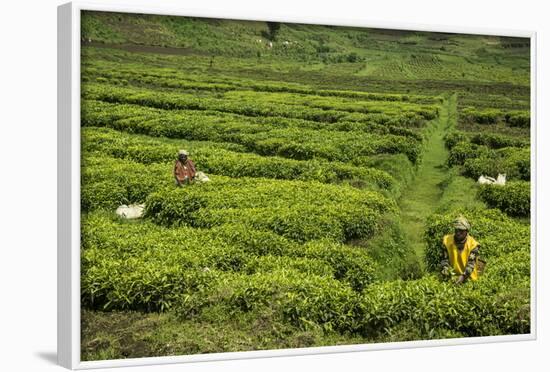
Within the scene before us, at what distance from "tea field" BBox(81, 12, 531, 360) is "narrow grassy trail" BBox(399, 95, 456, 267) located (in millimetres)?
23

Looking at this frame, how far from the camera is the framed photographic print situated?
30.1 ft

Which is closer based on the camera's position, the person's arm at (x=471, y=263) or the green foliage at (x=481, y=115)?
the person's arm at (x=471, y=263)

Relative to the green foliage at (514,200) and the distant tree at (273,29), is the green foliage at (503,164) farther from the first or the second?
the distant tree at (273,29)

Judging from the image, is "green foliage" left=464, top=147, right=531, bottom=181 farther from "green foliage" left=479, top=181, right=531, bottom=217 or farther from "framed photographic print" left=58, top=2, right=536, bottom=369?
"green foliage" left=479, top=181, right=531, bottom=217

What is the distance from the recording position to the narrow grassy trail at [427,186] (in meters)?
11.1

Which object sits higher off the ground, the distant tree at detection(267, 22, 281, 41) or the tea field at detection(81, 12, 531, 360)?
the distant tree at detection(267, 22, 281, 41)

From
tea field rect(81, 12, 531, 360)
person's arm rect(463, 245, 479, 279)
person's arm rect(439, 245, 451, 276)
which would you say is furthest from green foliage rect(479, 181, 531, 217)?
person's arm rect(439, 245, 451, 276)

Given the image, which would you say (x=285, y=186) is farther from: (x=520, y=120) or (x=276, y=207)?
(x=520, y=120)

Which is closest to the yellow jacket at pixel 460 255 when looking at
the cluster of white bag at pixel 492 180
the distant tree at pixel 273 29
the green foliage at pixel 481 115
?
the cluster of white bag at pixel 492 180

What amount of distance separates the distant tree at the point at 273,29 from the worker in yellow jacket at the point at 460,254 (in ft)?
10.9

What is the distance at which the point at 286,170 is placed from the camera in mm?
10969

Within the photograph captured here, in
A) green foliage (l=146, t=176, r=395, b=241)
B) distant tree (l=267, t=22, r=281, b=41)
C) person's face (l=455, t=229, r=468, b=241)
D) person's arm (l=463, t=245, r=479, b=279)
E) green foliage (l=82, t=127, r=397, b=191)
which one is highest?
distant tree (l=267, t=22, r=281, b=41)
